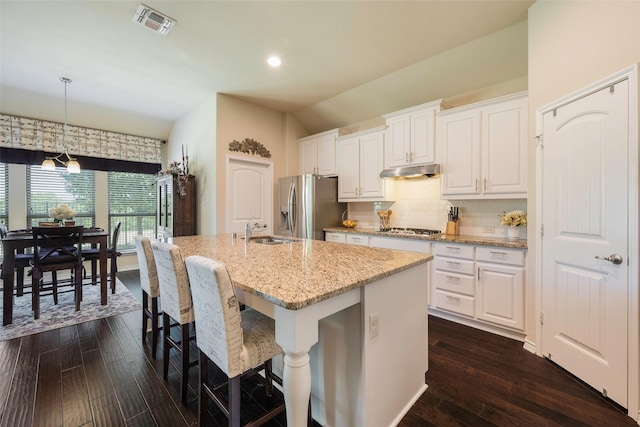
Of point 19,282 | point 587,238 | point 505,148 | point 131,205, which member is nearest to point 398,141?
point 505,148

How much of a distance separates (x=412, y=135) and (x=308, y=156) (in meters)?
1.90

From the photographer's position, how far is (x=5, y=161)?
3.79 meters

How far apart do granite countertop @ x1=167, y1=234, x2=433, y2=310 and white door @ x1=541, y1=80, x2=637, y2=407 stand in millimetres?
1162

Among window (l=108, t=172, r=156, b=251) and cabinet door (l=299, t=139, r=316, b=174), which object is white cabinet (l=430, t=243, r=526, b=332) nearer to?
cabinet door (l=299, t=139, r=316, b=174)

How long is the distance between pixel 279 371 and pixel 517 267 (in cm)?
225

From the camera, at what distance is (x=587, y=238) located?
6.07 ft

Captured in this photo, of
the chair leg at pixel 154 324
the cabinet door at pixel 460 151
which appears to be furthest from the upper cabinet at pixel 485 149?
the chair leg at pixel 154 324

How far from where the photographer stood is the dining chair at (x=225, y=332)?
3.56ft

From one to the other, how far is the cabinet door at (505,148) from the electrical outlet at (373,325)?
7.48ft

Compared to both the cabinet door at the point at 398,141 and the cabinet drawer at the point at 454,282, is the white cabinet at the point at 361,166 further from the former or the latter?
the cabinet drawer at the point at 454,282

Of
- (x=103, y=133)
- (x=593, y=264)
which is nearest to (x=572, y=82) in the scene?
(x=593, y=264)

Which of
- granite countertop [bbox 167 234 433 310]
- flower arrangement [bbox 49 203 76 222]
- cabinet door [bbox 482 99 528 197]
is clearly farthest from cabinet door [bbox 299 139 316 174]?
flower arrangement [bbox 49 203 76 222]

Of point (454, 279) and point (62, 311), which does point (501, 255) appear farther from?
point (62, 311)

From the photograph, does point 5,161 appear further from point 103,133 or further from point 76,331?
point 76,331
